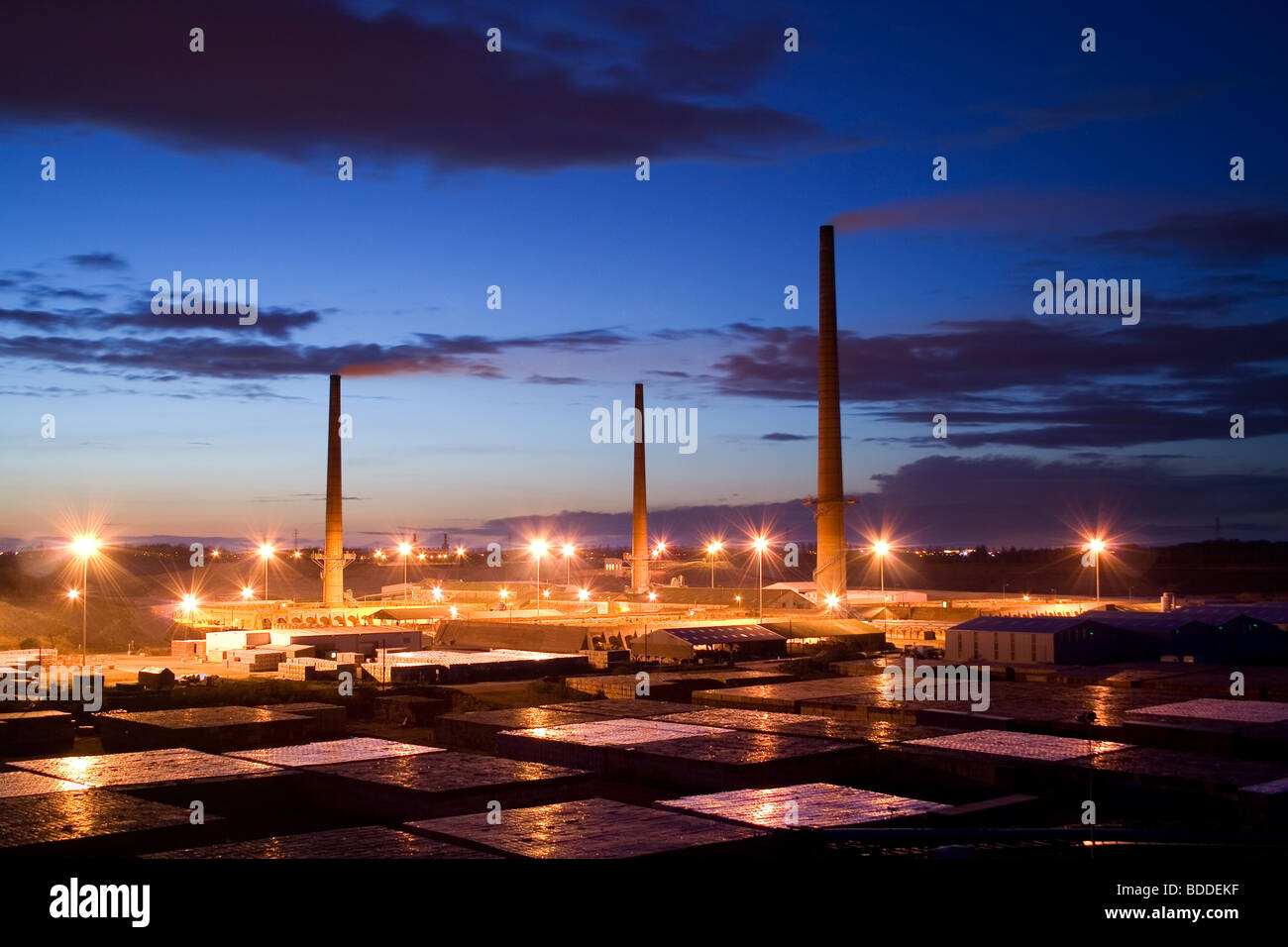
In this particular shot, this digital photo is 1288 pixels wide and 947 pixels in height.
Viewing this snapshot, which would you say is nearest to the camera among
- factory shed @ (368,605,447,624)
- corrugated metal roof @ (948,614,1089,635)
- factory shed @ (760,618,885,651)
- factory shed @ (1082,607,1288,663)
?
corrugated metal roof @ (948,614,1089,635)

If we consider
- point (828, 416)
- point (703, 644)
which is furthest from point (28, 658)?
point (828, 416)

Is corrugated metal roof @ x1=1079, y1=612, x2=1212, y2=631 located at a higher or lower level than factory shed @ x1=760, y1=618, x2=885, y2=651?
higher

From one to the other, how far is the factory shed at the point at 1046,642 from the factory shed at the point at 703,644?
10.9 m

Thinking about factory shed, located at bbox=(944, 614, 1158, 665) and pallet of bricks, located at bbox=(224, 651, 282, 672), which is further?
pallet of bricks, located at bbox=(224, 651, 282, 672)

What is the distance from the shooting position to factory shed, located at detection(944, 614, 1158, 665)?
49031 millimetres

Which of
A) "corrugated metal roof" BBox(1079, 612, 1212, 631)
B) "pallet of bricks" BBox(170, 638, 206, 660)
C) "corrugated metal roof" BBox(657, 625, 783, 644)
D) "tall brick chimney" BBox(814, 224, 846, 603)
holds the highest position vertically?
"tall brick chimney" BBox(814, 224, 846, 603)

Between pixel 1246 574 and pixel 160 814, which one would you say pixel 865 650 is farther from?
pixel 1246 574

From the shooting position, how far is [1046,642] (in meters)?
48.9

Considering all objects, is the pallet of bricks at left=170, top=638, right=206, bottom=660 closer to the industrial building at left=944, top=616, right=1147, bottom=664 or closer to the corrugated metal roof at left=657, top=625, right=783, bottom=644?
the corrugated metal roof at left=657, top=625, right=783, bottom=644

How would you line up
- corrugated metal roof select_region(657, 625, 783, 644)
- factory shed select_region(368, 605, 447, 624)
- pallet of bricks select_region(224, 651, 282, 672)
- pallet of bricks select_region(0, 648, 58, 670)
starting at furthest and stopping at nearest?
factory shed select_region(368, 605, 447, 624) < corrugated metal roof select_region(657, 625, 783, 644) < pallet of bricks select_region(224, 651, 282, 672) < pallet of bricks select_region(0, 648, 58, 670)

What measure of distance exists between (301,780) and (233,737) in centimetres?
775

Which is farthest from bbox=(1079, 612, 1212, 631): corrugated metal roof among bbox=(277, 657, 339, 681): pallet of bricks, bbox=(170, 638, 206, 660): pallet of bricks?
bbox=(170, 638, 206, 660): pallet of bricks

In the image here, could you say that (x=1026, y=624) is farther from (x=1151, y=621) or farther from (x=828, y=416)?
(x=828, y=416)

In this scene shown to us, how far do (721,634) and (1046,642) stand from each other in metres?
17.3
